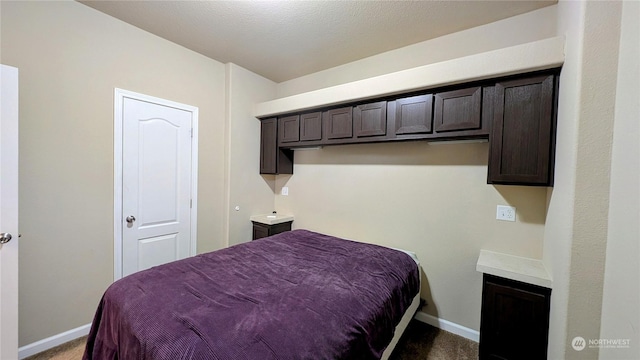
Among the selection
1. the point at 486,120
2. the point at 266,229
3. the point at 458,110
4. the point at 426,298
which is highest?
the point at 458,110

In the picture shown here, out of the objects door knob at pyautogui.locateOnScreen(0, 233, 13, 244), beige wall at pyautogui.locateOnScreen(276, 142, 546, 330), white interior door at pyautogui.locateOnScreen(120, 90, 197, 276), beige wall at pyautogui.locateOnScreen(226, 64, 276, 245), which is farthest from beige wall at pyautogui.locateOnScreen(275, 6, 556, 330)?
door knob at pyautogui.locateOnScreen(0, 233, 13, 244)

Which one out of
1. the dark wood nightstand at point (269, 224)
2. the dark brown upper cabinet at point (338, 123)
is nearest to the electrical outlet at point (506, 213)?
the dark brown upper cabinet at point (338, 123)

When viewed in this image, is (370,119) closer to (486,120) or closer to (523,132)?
(486,120)

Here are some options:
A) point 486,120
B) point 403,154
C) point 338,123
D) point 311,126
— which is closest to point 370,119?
point 338,123

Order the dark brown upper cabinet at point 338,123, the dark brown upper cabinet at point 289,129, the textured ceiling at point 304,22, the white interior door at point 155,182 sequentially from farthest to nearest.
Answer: the dark brown upper cabinet at point 289,129, the dark brown upper cabinet at point 338,123, the white interior door at point 155,182, the textured ceiling at point 304,22

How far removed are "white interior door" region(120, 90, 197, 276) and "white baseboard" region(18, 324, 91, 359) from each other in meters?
0.53

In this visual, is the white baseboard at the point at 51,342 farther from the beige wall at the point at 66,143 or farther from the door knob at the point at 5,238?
the door knob at the point at 5,238

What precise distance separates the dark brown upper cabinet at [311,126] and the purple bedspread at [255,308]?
1.43m

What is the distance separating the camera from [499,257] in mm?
1991

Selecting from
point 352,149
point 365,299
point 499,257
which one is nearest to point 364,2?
point 352,149

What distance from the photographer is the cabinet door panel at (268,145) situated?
330 cm

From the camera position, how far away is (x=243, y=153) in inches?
129

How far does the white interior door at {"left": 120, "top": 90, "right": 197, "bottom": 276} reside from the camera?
7.69 ft

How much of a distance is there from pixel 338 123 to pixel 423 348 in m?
2.29
